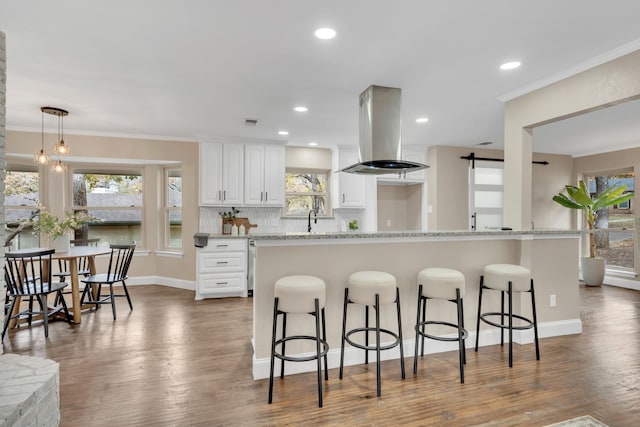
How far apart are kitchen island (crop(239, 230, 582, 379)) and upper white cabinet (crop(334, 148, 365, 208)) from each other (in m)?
3.09

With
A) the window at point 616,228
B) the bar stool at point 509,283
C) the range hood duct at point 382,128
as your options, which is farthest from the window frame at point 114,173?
the window at point 616,228

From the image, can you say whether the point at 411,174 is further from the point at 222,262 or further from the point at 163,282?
the point at 163,282

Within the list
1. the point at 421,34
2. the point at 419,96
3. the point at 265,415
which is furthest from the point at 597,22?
the point at 265,415

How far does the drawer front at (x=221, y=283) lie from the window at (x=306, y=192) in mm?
1561

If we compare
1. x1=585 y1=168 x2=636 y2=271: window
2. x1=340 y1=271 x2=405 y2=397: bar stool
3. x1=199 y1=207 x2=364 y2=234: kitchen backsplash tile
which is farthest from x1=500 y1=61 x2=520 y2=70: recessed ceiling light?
x1=585 y1=168 x2=636 y2=271: window

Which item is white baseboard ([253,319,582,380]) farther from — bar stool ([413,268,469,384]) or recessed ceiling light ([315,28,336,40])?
recessed ceiling light ([315,28,336,40])

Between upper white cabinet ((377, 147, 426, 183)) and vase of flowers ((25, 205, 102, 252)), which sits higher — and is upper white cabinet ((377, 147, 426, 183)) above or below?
above

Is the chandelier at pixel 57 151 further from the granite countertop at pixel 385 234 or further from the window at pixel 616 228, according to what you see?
the window at pixel 616 228

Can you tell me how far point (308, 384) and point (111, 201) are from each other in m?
5.08

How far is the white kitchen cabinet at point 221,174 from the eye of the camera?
5.45 m

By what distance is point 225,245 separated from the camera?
5.18 metres

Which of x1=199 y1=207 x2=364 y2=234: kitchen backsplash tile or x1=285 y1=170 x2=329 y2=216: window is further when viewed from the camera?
x1=285 y1=170 x2=329 y2=216: window

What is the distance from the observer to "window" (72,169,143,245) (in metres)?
5.72

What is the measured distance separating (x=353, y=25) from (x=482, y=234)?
7.12ft
